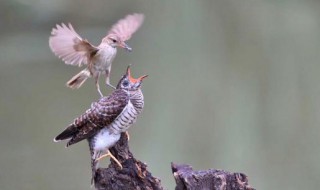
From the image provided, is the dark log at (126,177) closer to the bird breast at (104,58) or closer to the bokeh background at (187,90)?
the bird breast at (104,58)

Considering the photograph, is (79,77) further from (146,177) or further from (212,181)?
(212,181)

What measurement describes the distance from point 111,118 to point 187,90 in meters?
1.55

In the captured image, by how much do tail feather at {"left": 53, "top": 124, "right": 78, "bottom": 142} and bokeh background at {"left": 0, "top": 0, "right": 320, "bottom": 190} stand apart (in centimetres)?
128

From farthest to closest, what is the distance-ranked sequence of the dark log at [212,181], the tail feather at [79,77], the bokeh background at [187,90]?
1. the bokeh background at [187,90]
2. the tail feather at [79,77]
3. the dark log at [212,181]

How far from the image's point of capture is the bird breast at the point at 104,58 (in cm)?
173

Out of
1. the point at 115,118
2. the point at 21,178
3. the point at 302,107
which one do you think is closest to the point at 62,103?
the point at 21,178

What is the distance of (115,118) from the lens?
1743 millimetres

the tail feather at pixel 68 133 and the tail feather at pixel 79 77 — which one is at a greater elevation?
the tail feather at pixel 79 77

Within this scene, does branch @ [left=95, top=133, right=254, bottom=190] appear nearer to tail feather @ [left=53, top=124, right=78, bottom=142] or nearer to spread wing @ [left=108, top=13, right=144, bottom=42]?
tail feather @ [left=53, top=124, right=78, bottom=142]

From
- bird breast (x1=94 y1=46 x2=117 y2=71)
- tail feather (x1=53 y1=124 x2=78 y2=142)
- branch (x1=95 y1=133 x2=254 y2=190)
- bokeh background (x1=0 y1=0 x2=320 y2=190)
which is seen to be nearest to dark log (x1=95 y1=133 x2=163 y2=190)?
branch (x1=95 y1=133 x2=254 y2=190)

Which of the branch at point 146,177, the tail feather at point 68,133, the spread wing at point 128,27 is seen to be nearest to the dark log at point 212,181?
the branch at point 146,177

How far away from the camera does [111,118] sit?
68.6 inches

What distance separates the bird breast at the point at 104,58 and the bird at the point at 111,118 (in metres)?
0.06

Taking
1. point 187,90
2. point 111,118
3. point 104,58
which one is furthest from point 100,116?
point 187,90
